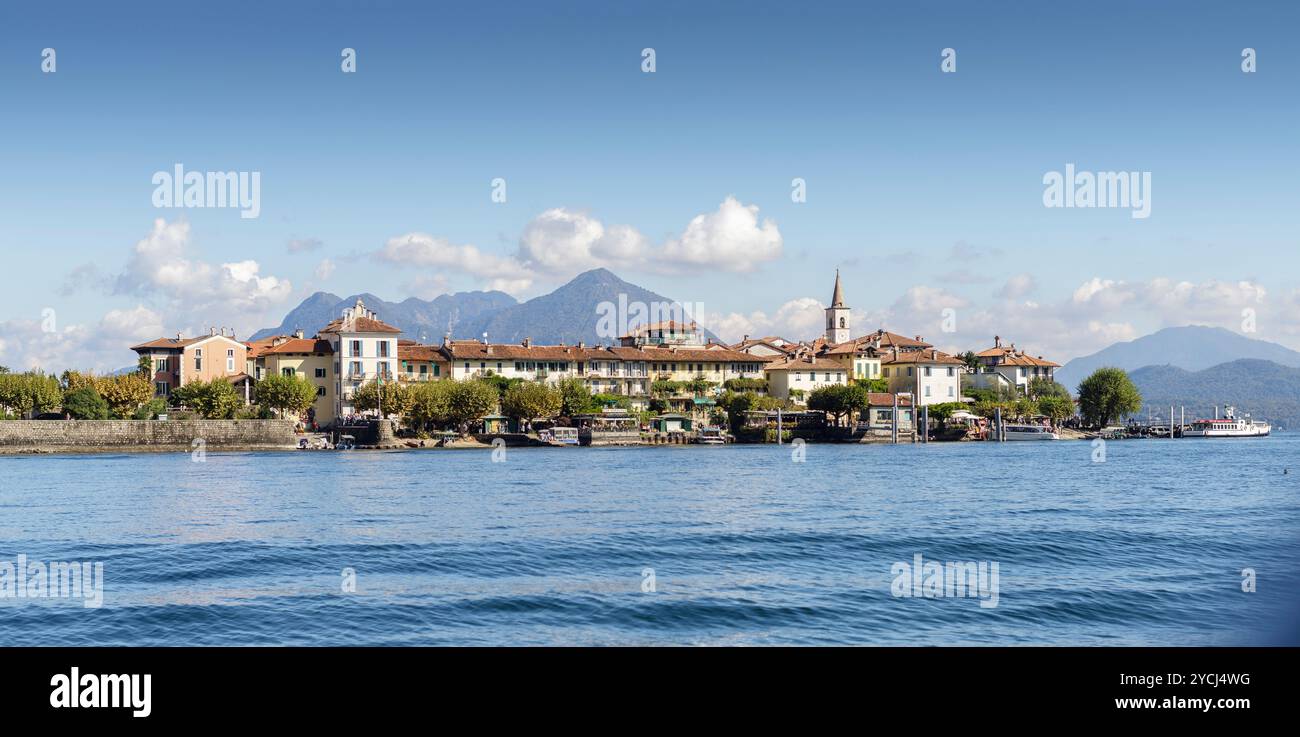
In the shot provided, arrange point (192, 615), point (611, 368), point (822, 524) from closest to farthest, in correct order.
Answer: point (192, 615) < point (822, 524) < point (611, 368)

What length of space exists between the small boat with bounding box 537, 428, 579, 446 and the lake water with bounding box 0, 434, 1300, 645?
115ft

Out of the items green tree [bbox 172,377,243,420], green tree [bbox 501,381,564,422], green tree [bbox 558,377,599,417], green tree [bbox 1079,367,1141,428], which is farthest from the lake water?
green tree [bbox 1079,367,1141,428]

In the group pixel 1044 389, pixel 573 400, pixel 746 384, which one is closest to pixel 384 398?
pixel 573 400

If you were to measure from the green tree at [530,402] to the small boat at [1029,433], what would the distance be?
40.1 meters

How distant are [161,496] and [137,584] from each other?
16.7 metres

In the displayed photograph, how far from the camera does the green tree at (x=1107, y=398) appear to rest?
310 feet

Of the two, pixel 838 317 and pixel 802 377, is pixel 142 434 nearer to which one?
pixel 802 377

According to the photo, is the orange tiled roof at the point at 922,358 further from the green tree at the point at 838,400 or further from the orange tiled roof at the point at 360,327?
the orange tiled roof at the point at 360,327

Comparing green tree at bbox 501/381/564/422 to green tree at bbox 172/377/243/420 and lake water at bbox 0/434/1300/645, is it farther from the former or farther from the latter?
lake water at bbox 0/434/1300/645

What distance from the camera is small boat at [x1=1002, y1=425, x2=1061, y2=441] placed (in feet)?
290

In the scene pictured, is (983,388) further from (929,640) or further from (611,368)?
(929,640)

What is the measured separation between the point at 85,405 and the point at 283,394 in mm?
11656

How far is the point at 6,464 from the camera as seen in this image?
49094 millimetres
